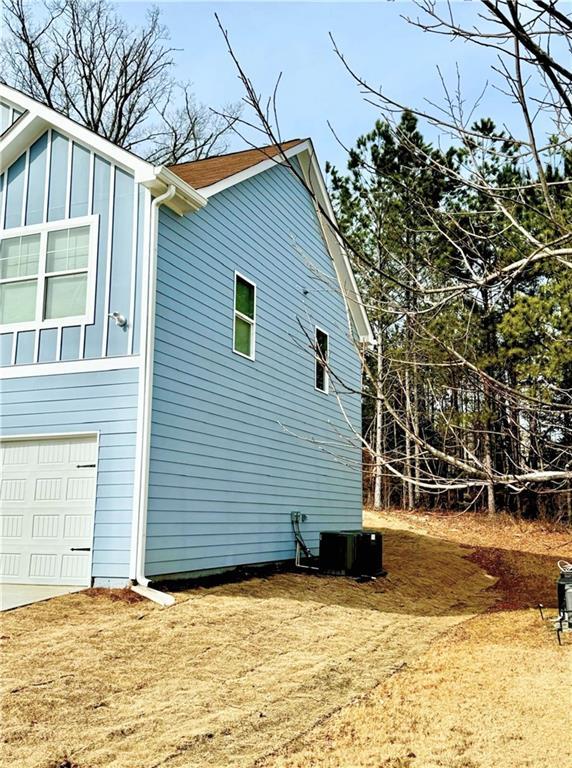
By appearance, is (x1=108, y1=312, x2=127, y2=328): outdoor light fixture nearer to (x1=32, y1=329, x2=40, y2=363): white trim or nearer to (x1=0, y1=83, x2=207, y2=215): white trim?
(x1=32, y1=329, x2=40, y2=363): white trim

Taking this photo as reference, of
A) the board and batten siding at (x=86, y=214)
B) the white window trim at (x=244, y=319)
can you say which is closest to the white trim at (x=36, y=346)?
the board and batten siding at (x=86, y=214)

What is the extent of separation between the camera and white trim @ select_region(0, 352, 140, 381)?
27.9 feet

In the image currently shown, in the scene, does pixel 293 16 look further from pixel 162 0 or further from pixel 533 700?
pixel 533 700

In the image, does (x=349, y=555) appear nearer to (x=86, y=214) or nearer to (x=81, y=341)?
(x=81, y=341)

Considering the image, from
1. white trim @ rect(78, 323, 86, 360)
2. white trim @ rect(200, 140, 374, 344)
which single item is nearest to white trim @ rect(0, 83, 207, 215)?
white trim @ rect(200, 140, 374, 344)

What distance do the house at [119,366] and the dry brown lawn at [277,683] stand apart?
0.99 metres

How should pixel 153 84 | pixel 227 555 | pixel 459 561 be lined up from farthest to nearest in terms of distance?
pixel 153 84 → pixel 459 561 → pixel 227 555

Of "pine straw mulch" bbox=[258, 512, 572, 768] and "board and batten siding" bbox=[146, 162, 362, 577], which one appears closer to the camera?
"pine straw mulch" bbox=[258, 512, 572, 768]

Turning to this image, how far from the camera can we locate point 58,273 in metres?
9.21

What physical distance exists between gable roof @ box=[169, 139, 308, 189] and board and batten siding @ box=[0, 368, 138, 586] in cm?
310

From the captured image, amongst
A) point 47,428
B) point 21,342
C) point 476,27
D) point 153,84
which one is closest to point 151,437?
point 47,428

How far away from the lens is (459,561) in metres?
15.1

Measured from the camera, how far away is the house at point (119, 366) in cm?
841

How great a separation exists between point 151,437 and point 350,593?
355 cm
